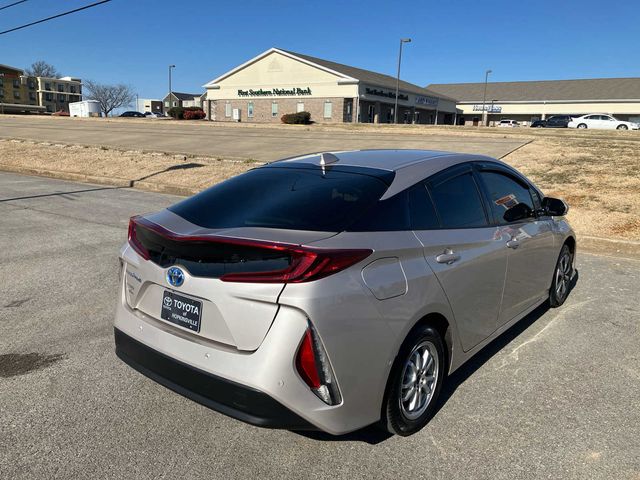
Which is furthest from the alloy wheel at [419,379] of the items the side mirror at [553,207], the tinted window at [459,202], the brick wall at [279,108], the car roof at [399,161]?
the brick wall at [279,108]

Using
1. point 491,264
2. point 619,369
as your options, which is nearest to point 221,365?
point 491,264

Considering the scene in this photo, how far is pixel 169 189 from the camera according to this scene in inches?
492

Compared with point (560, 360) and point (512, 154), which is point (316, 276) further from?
point (512, 154)

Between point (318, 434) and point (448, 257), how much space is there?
127cm

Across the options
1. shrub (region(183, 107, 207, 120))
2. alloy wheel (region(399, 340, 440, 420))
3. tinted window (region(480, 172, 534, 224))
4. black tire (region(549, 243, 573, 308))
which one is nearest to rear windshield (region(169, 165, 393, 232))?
alloy wheel (region(399, 340, 440, 420))

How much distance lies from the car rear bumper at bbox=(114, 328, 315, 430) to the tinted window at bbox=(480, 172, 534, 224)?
7.15 feet

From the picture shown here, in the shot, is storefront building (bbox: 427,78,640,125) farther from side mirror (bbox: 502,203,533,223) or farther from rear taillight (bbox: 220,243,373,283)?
rear taillight (bbox: 220,243,373,283)

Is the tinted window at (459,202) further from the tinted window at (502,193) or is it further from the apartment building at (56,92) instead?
the apartment building at (56,92)

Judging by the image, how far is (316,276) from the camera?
227 centimetres

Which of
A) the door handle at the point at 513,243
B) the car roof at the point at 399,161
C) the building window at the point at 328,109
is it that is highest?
the building window at the point at 328,109

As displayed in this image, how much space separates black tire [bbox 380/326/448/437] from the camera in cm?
266

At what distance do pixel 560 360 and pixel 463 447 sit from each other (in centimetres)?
156

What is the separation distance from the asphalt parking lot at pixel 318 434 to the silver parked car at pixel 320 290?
0.28 metres

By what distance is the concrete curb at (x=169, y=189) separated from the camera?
733cm
